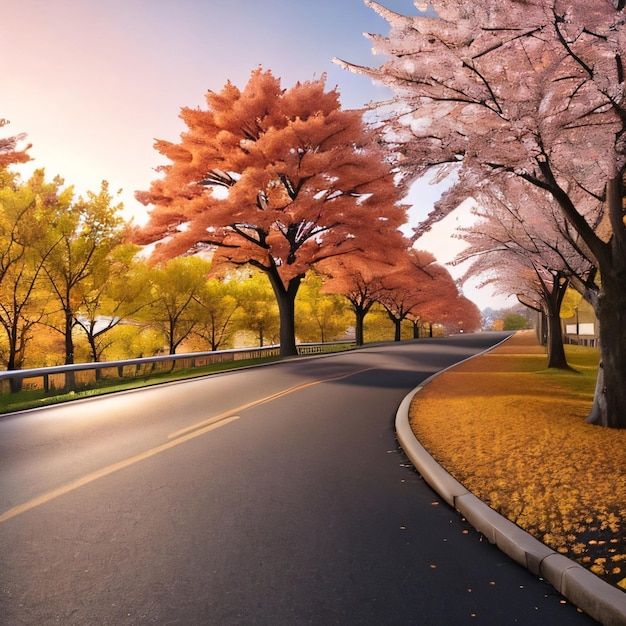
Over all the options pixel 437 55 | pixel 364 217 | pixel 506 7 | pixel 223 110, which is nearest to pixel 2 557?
pixel 437 55

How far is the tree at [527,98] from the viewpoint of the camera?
5.37m

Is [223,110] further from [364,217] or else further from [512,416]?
[512,416]

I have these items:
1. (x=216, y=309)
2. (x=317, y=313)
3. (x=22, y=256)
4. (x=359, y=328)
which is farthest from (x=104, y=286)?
(x=317, y=313)

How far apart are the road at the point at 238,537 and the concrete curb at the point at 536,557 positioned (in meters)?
0.09

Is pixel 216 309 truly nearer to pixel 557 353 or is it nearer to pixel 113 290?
pixel 113 290

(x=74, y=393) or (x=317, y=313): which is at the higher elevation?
(x=317, y=313)

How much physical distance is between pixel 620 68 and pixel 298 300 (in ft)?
127

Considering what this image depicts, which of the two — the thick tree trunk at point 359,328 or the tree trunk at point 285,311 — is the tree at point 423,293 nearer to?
the thick tree trunk at point 359,328

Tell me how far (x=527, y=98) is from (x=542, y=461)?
4522mm

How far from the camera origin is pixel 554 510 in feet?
13.1

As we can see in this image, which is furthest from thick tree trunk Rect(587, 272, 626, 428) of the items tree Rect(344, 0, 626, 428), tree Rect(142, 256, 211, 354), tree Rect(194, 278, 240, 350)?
tree Rect(194, 278, 240, 350)

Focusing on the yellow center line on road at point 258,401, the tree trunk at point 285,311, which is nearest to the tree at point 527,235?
the yellow center line on road at point 258,401

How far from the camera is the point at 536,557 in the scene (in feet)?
10.5

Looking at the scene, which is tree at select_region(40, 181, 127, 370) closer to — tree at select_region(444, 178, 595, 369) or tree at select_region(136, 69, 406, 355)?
tree at select_region(136, 69, 406, 355)
